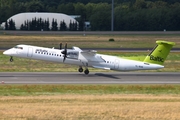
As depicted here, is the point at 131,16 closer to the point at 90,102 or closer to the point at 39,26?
the point at 39,26

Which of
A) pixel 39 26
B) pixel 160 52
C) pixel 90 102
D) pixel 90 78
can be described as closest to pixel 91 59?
pixel 90 78

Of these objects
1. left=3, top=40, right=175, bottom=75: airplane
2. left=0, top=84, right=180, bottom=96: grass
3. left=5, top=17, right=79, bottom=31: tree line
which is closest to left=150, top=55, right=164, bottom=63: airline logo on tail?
left=3, top=40, right=175, bottom=75: airplane

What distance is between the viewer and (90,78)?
146 feet

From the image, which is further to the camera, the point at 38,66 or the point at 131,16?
the point at 131,16

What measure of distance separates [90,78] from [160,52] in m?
7.44

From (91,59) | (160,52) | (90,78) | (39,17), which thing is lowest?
(90,78)

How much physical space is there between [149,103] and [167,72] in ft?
68.8

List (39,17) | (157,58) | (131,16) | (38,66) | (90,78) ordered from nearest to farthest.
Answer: (90,78) → (157,58) → (38,66) → (131,16) → (39,17)

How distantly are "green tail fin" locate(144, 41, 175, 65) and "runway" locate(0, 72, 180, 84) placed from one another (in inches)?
62.7

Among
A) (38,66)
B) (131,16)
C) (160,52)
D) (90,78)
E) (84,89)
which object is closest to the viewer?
(84,89)

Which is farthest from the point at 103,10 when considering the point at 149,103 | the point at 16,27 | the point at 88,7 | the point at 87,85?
the point at 149,103

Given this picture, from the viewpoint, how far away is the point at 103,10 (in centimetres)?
14950

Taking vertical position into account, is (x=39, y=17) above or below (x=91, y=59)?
above

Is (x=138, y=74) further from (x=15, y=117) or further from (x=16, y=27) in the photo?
(x=16, y=27)
